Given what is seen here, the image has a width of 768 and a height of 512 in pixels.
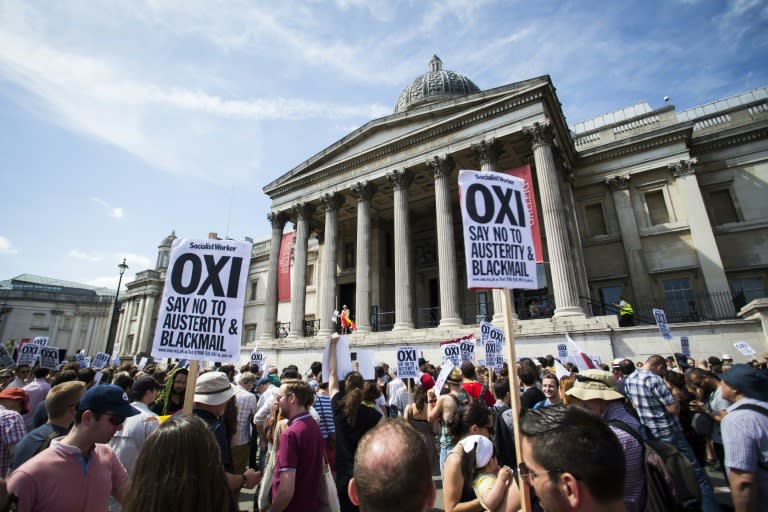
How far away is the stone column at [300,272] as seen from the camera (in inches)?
816

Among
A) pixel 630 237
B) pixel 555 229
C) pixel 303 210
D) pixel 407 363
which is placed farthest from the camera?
pixel 303 210

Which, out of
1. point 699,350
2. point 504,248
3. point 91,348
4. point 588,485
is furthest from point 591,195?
point 91,348

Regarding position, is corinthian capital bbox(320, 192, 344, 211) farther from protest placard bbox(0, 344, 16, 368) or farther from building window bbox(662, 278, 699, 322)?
building window bbox(662, 278, 699, 322)

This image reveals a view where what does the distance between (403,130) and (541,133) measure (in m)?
7.36

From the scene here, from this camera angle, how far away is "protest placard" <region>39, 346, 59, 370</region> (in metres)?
8.76

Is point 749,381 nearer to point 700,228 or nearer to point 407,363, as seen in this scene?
point 407,363

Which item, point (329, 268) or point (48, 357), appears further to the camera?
point (329, 268)

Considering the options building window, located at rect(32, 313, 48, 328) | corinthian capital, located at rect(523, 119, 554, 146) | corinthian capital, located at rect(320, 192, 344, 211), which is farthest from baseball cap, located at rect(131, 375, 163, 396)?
building window, located at rect(32, 313, 48, 328)

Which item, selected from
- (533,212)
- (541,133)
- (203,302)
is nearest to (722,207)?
(541,133)

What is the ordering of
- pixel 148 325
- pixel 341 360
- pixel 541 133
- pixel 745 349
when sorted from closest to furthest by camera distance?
pixel 341 360, pixel 745 349, pixel 541 133, pixel 148 325

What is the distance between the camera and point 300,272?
2220 centimetres

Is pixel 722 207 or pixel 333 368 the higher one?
pixel 722 207

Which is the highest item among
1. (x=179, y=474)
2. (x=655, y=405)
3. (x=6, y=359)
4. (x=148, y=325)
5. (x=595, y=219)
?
(x=595, y=219)

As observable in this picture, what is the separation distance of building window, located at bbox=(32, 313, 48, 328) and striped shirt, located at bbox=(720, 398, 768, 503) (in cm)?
7158
